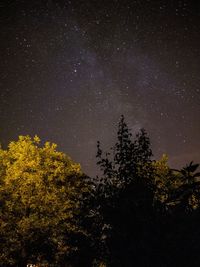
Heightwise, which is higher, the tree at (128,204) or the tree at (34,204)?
the tree at (34,204)

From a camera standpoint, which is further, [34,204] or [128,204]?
[34,204]

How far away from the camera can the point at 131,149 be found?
11.5 metres

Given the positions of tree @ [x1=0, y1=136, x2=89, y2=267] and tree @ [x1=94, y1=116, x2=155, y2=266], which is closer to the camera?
tree @ [x1=94, y1=116, x2=155, y2=266]

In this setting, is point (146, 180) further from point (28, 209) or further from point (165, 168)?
point (165, 168)

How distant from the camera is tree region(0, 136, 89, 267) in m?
26.6

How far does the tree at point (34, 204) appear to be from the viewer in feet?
87.3

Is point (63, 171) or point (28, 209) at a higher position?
point (63, 171)

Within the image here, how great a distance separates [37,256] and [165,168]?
13608mm

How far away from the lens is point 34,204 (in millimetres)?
27688

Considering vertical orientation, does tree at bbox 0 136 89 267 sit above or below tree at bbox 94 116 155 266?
above

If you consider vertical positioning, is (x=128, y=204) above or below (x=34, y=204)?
below

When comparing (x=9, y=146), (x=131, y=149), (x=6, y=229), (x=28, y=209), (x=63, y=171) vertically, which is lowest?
(x=131, y=149)

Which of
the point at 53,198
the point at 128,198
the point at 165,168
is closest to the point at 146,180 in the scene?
the point at 128,198

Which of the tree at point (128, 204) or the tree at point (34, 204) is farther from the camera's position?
the tree at point (34, 204)
